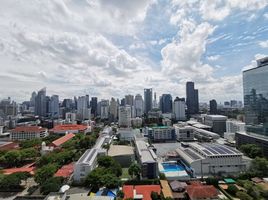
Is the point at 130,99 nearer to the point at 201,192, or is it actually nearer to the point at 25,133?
the point at 25,133

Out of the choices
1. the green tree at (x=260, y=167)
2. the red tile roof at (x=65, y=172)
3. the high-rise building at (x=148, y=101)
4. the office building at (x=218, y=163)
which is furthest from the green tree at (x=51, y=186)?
the high-rise building at (x=148, y=101)

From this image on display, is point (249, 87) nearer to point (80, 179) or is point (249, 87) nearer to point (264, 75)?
point (264, 75)

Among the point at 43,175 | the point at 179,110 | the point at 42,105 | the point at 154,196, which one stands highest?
the point at 42,105

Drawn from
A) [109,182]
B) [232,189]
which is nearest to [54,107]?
[109,182]

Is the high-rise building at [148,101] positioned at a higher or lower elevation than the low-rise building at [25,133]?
higher

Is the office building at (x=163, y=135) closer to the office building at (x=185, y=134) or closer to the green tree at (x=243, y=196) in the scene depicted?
the office building at (x=185, y=134)

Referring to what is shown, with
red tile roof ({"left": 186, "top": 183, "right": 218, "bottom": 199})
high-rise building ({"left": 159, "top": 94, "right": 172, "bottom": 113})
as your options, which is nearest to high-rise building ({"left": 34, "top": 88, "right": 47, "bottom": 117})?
high-rise building ({"left": 159, "top": 94, "right": 172, "bottom": 113})

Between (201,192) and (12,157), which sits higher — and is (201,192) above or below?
below
